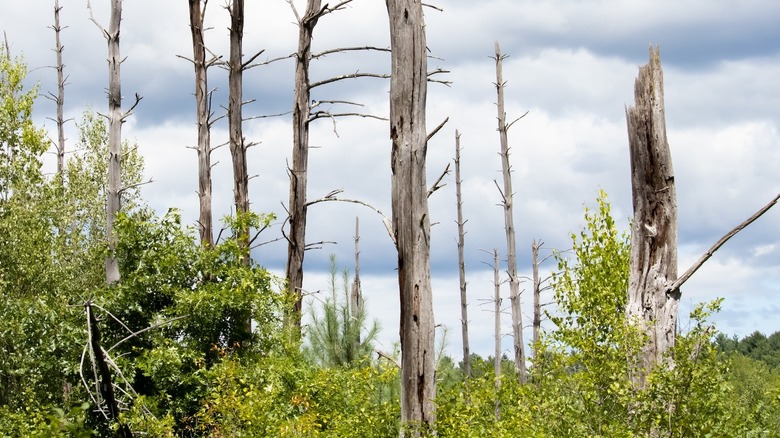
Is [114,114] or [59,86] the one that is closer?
[114,114]

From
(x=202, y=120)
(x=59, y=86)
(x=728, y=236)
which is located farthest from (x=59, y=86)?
(x=728, y=236)

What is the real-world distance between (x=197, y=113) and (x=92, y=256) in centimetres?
612

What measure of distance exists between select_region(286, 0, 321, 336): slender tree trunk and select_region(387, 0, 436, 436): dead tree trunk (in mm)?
6246

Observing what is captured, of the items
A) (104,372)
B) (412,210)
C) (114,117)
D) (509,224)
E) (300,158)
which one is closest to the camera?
(104,372)

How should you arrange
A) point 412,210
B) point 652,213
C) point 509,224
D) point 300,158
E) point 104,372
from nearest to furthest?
1. point 104,372
2. point 412,210
3. point 652,213
4. point 300,158
5. point 509,224

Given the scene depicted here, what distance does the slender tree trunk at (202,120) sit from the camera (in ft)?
53.9

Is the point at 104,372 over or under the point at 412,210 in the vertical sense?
under

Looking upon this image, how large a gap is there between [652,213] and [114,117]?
362 inches

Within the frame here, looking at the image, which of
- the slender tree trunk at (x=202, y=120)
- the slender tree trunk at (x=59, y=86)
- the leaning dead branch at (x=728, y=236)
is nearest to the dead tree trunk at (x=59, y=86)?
the slender tree trunk at (x=59, y=86)

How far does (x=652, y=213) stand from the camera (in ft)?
36.2

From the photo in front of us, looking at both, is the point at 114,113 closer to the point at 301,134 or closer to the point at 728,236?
the point at 301,134

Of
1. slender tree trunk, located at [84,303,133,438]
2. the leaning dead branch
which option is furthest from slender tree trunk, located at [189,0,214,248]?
slender tree trunk, located at [84,303,133,438]

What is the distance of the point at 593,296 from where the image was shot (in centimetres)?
1268

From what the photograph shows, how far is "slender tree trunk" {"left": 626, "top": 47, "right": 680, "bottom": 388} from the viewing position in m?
10.9
